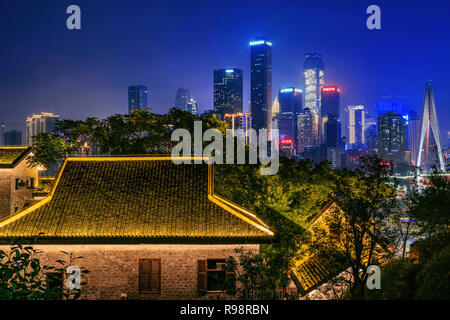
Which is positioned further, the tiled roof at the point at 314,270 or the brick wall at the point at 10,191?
the brick wall at the point at 10,191

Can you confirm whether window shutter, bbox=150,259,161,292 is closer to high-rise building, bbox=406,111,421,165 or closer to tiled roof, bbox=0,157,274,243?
tiled roof, bbox=0,157,274,243

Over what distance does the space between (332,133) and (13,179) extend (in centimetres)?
17066

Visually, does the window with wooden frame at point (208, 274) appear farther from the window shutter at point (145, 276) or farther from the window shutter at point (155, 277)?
the window shutter at point (145, 276)

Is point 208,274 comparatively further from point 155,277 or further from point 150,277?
point 150,277

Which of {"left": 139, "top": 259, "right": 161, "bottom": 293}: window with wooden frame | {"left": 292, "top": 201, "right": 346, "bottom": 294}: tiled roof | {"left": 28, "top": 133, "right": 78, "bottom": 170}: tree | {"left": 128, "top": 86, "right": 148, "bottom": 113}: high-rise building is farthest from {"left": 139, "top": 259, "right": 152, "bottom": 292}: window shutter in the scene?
{"left": 128, "top": 86, "right": 148, "bottom": 113}: high-rise building

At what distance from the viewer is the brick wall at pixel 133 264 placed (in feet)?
39.7

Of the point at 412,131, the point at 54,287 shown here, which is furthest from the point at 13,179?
the point at 412,131

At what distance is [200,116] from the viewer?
3088 cm

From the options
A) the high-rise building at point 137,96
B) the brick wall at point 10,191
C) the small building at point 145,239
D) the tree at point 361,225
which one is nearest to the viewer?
the small building at point 145,239

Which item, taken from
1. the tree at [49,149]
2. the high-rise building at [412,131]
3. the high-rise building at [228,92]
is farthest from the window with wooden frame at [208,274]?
the high-rise building at [228,92]

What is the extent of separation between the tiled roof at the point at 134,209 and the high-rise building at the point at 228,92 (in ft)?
525

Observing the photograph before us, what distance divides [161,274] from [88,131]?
19.9 metres

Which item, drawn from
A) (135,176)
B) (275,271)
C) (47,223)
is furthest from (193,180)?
(275,271)

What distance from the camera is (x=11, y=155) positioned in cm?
2583
